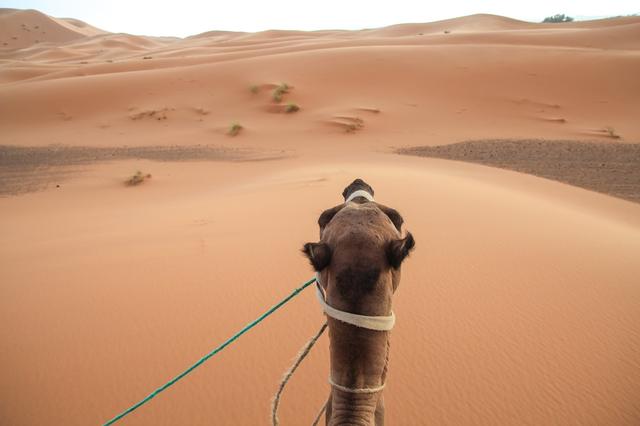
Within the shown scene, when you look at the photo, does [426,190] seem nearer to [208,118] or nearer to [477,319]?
[477,319]

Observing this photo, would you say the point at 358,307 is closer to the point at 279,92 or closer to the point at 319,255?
the point at 319,255

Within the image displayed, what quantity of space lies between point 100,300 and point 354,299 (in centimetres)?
373

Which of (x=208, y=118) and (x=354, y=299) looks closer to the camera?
(x=354, y=299)

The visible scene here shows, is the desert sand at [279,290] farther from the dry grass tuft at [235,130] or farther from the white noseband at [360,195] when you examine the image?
the dry grass tuft at [235,130]

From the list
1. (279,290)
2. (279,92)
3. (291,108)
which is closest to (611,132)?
(291,108)

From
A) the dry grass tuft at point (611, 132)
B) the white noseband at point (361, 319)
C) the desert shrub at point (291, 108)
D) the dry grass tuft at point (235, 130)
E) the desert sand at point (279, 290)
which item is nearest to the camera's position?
the white noseband at point (361, 319)

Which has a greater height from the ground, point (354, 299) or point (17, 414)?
point (354, 299)

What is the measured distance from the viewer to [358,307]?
134cm

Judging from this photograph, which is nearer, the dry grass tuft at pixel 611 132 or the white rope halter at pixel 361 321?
the white rope halter at pixel 361 321

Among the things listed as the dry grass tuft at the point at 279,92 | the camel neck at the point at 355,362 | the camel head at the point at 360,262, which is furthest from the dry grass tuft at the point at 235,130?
the camel neck at the point at 355,362

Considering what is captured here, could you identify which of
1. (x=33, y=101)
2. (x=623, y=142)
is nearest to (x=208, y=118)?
(x=33, y=101)

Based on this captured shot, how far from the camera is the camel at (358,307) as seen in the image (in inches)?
52.9

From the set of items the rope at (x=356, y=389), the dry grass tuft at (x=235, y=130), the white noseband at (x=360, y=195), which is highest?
the white noseband at (x=360, y=195)

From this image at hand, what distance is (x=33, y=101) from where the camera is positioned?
21.0m
